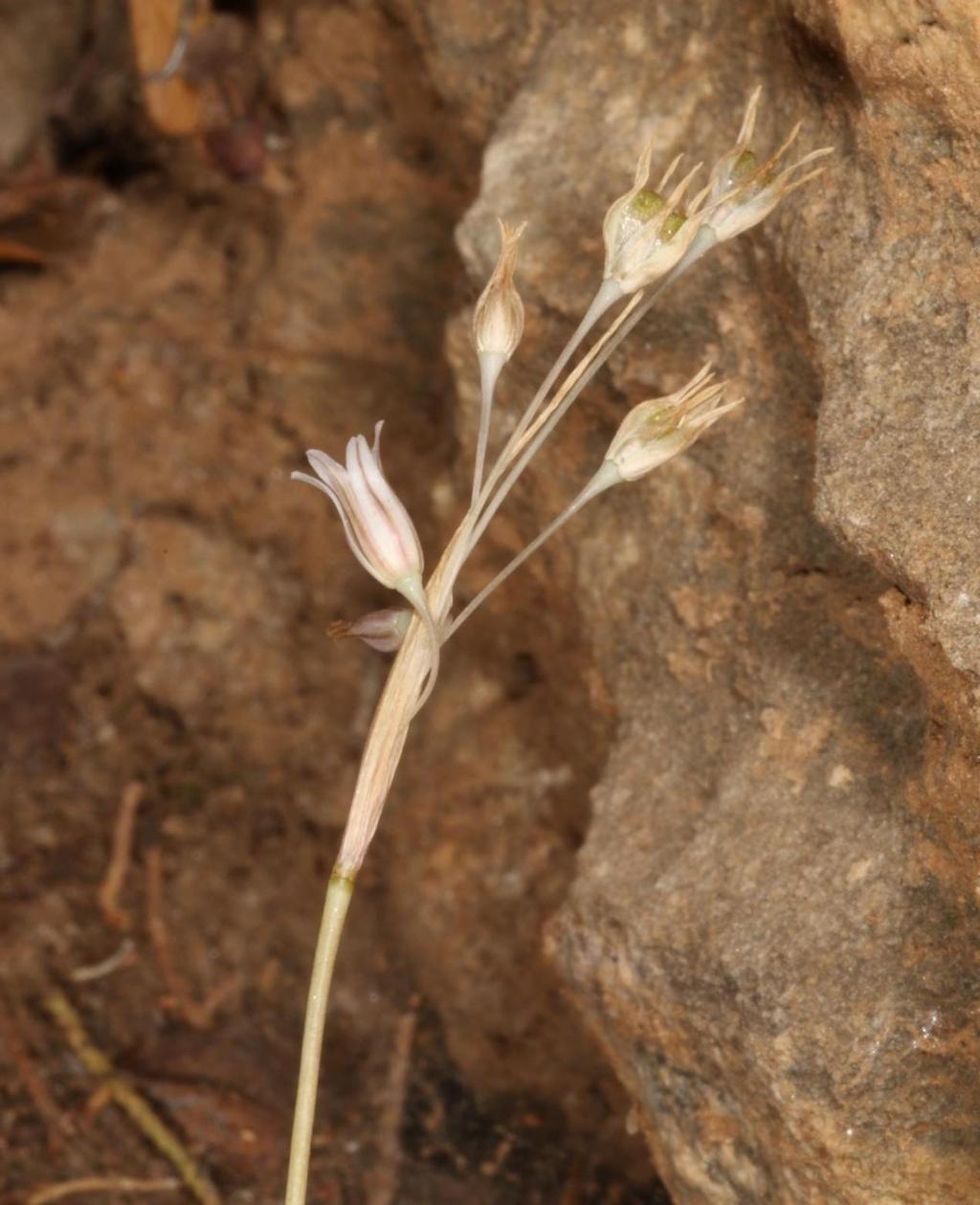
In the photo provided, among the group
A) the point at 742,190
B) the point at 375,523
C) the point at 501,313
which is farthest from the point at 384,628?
the point at 742,190

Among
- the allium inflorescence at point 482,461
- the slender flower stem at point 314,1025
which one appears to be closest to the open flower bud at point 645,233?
the allium inflorescence at point 482,461

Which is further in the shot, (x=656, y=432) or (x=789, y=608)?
(x=789, y=608)

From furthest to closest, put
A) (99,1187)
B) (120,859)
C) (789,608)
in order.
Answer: (120,859) < (99,1187) < (789,608)

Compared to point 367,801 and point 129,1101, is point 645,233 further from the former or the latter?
point 129,1101

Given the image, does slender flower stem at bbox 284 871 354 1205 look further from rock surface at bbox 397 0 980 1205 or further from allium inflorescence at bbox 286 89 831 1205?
rock surface at bbox 397 0 980 1205

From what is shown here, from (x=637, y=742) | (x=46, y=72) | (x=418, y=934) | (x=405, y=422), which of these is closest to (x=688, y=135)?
(x=637, y=742)

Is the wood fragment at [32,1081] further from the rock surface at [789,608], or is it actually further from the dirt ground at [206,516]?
the rock surface at [789,608]
